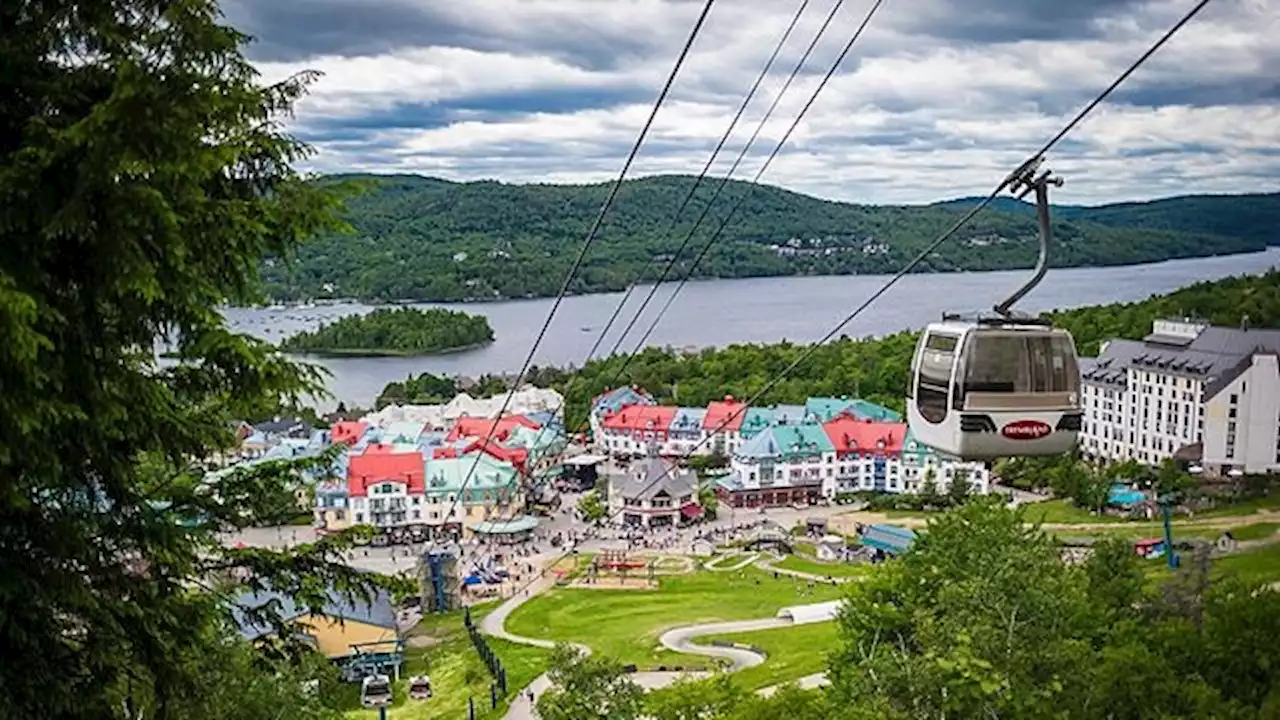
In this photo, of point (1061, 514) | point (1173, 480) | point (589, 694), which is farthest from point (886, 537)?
point (589, 694)

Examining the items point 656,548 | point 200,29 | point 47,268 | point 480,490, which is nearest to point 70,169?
point 47,268

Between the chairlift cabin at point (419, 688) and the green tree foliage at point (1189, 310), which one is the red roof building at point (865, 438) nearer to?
the green tree foliage at point (1189, 310)

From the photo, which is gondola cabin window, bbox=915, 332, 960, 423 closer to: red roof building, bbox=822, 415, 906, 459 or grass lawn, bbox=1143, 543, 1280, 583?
grass lawn, bbox=1143, 543, 1280, 583

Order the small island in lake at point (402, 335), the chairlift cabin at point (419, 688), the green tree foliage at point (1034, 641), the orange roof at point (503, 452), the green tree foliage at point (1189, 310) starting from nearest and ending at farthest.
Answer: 1. the green tree foliage at point (1034, 641)
2. the chairlift cabin at point (419, 688)
3. the orange roof at point (503, 452)
4. the green tree foliage at point (1189, 310)
5. the small island in lake at point (402, 335)

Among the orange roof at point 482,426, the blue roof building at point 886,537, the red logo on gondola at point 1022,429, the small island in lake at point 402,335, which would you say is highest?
the red logo on gondola at point 1022,429

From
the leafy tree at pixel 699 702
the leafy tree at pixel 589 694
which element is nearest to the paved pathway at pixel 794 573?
the leafy tree at pixel 589 694

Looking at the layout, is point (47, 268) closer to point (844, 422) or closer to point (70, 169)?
point (70, 169)

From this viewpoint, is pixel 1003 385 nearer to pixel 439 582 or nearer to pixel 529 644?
pixel 529 644
